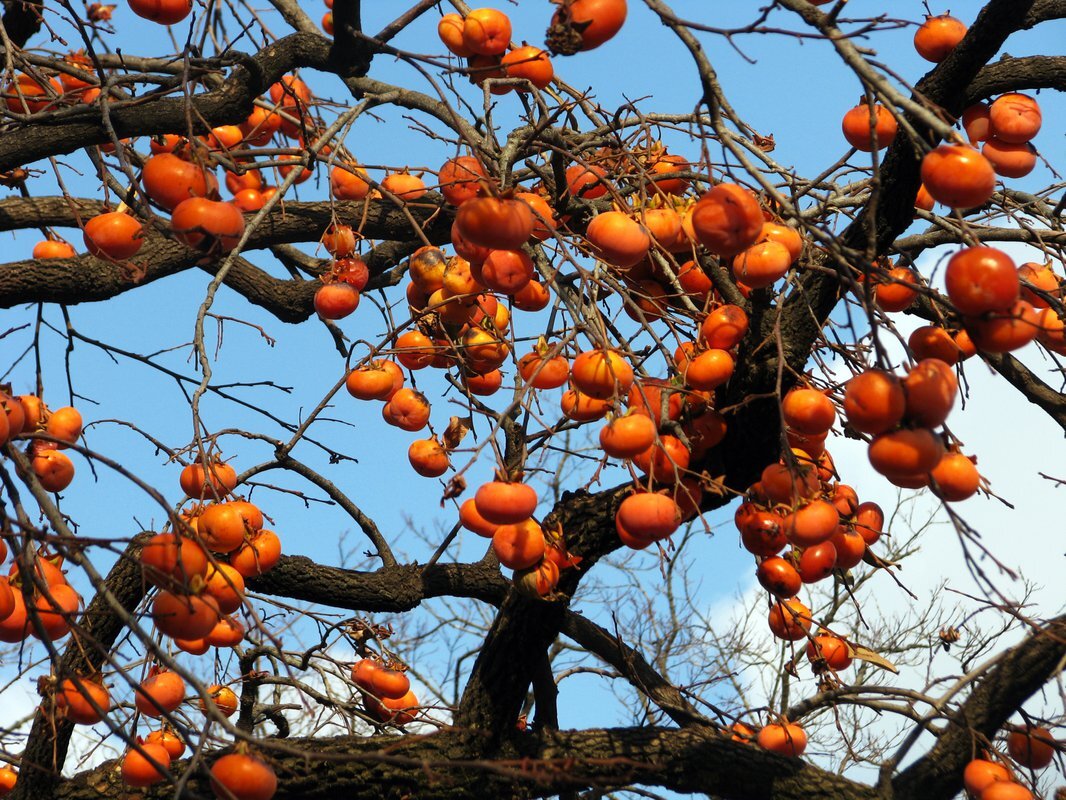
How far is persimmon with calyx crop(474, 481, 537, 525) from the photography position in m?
2.18

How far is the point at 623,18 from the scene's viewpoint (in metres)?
2.15

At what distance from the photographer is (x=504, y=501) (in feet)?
7.14

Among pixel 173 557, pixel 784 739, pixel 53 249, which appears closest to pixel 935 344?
pixel 173 557

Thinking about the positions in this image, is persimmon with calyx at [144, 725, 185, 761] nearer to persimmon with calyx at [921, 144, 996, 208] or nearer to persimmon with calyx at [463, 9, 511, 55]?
persimmon with calyx at [463, 9, 511, 55]

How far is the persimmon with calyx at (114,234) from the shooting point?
229 cm

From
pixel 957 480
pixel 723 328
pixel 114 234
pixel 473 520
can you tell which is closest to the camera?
pixel 957 480

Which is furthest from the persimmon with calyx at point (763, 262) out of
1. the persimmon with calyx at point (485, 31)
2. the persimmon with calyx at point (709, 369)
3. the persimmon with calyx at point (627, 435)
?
the persimmon with calyx at point (485, 31)

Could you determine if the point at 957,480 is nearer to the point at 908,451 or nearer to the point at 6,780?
the point at 908,451

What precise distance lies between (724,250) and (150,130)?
1618 millimetres

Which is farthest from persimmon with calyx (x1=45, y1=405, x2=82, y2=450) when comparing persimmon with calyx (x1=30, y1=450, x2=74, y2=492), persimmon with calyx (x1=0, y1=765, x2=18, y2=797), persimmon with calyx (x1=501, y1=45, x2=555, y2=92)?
persimmon with calyx (x1=501, y1=45, x2=555, y2=92)

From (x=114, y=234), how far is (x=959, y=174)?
1602 mm

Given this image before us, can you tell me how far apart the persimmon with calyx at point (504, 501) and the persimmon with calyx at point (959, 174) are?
92 centimetres

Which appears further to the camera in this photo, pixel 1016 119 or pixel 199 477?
pixel 199 477

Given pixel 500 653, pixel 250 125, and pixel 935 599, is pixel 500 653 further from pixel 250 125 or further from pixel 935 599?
pixel 935 599
